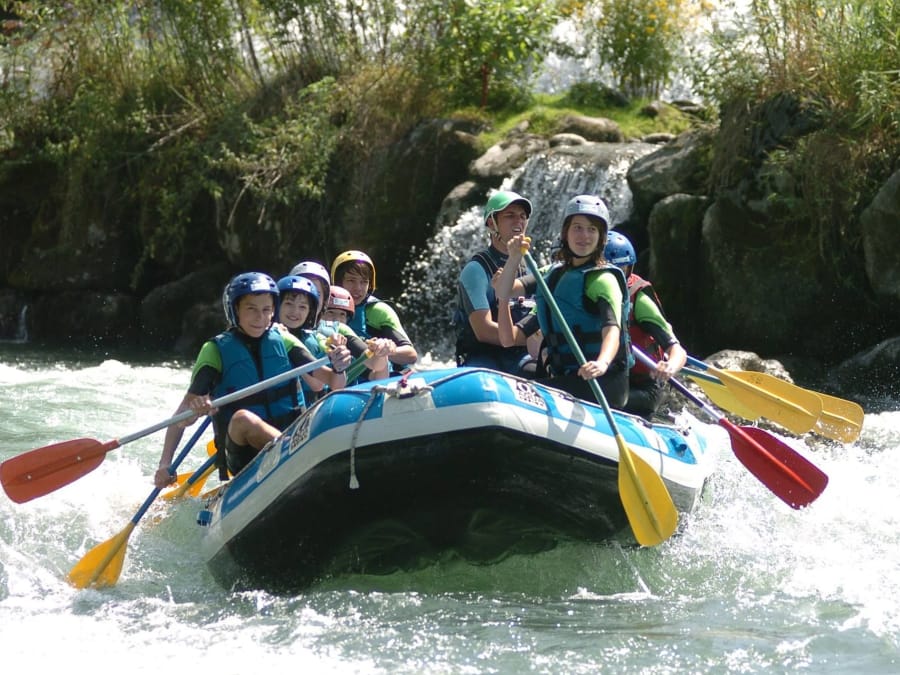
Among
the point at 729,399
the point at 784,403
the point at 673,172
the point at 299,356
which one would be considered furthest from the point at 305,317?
the point at 673,172

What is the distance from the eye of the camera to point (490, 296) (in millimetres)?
5711

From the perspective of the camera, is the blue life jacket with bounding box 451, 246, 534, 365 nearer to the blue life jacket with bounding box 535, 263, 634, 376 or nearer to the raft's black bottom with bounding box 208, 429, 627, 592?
the blue life jacket with bounding box 535, 263, 634, 376

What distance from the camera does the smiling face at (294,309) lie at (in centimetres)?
592

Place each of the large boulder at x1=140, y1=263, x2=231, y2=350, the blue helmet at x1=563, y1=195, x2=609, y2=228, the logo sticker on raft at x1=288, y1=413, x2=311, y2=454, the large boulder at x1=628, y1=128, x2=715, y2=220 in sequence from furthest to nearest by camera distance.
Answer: the large boulder at x1=140, y1=263, x2=231, y2=350 < the large boulder at x1=628, y1=128, x2=715, y2=220 < the blue helmet at x1=563, y1=195, x2=609, y2=228 < the logo sticker on raft at x1=288, y1=413, x2=311, y2=454

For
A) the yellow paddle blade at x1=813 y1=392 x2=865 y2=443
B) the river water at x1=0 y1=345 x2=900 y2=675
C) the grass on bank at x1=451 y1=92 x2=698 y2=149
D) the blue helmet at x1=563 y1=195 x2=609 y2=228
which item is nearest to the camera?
the river water at x1=0 y1=345 x2=900 y2=675

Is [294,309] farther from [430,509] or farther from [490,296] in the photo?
[430,509]

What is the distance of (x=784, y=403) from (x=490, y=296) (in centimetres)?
163

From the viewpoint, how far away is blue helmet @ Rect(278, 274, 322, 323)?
232 inches

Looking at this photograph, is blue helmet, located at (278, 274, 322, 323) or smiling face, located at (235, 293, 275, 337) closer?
smiling face, located at (235, 293, 275, 337)

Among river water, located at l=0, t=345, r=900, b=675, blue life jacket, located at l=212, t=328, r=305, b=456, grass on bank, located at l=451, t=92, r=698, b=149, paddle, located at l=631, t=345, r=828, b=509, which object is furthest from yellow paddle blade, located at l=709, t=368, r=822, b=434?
grass on bank, located at l=451, t=92, r=698, b=149

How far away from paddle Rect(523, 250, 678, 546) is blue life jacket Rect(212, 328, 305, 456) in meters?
1.46

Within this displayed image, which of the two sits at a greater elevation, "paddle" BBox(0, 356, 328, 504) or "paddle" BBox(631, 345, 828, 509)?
"paddle" BBox(0, 356, 328, 504)

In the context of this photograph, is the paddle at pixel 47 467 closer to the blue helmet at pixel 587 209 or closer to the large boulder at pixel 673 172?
the blue helmet at pixel 587 209

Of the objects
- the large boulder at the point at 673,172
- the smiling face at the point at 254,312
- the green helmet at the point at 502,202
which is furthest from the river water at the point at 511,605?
the large boulder at the point at 673,172
